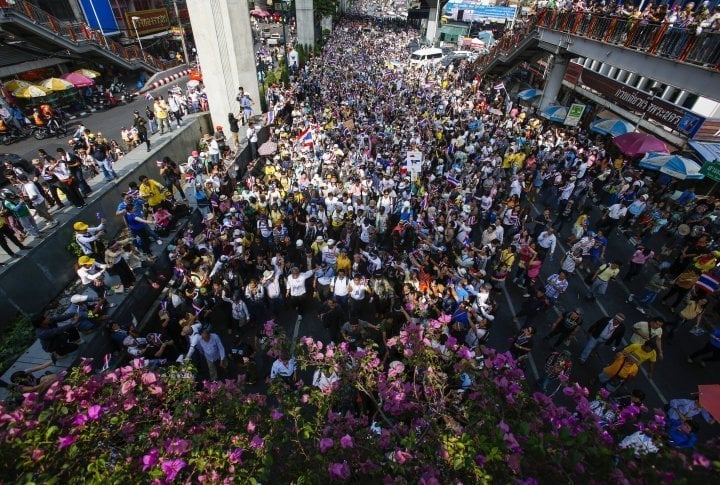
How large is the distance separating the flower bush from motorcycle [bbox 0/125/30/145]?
2077 centimetres

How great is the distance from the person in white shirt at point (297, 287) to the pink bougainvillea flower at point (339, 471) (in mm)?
5149

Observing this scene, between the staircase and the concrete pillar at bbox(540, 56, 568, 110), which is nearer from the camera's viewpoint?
the staircase

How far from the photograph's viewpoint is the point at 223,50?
16.9 meters

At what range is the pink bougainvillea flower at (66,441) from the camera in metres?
2.52

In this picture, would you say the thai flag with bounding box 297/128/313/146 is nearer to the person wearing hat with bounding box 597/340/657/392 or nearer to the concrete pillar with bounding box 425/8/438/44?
the person wearing hat with bounding box 597/340/657/392

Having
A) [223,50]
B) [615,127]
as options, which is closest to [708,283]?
[615,127]

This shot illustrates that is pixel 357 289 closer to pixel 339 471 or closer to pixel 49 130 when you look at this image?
pixel 339 471

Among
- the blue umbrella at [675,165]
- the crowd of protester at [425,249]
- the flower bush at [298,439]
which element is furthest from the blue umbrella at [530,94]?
the flower bush at [298,439]

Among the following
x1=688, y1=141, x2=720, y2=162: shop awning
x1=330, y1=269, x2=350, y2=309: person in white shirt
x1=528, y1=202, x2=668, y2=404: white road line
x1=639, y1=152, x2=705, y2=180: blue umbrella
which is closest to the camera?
x1=528, y1=202, x2=668, y2=404: white road line

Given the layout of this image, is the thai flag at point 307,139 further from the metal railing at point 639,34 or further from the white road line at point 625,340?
the metal railing at point 639,34

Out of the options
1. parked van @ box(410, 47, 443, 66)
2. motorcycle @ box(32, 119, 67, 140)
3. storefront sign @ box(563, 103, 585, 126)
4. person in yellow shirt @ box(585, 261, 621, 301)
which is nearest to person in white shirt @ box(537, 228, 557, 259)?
person in yellow shirt @ box(585, 261, 621, 301)

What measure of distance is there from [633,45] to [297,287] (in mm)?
16955

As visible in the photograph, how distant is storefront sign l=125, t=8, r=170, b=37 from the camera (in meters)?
30.4

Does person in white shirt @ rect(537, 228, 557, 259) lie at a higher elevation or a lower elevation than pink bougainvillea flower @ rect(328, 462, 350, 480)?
lower
